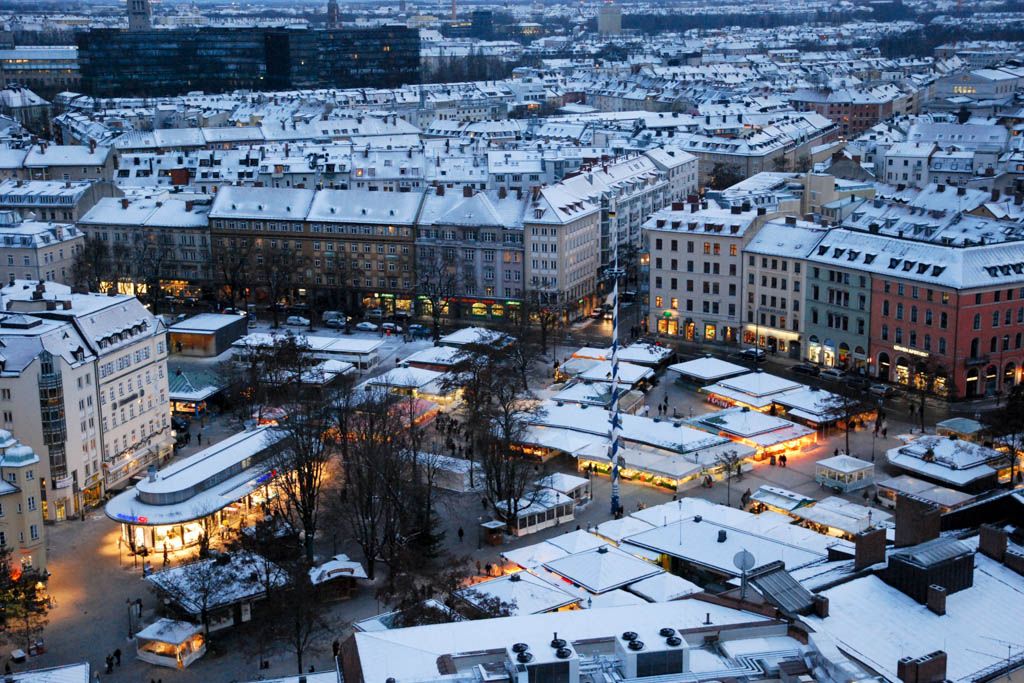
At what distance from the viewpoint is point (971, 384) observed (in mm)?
65062

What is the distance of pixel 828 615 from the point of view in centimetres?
2842

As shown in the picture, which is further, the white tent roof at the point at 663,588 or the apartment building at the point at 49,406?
the apartment building at the point at 49,406

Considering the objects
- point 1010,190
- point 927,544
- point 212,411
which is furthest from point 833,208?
point 927,544

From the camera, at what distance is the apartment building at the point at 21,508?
46219 mm

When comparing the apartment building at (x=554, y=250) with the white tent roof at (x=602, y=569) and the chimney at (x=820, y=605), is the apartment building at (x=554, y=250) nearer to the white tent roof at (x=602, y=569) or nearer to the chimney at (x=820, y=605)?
the white tent roof at (x=602, y=569)

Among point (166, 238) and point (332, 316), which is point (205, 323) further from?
point (166, 238)

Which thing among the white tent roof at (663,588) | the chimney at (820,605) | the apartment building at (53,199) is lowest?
the white tent roof at (663,588)

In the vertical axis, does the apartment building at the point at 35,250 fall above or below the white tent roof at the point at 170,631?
above

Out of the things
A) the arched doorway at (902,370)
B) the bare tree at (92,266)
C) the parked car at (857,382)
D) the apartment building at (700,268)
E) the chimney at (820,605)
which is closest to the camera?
the chimney at (820,605)

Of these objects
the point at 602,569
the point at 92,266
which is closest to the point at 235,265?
the point at 92,266

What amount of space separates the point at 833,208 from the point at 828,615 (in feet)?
203

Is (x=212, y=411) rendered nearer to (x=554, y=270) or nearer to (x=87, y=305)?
(x=87, y=305)

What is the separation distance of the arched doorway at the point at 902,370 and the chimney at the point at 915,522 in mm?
35170

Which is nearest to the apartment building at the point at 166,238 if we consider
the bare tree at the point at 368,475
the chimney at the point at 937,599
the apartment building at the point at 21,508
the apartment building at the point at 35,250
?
the apartment building at the point at 35,250
